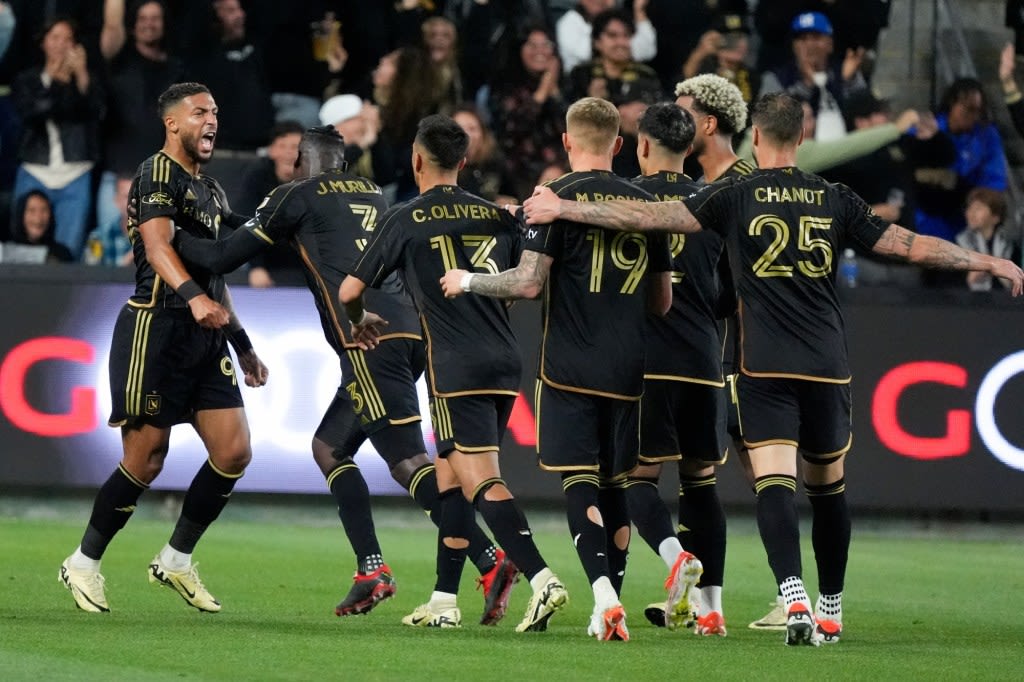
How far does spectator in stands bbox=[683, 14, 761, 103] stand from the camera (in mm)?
14492

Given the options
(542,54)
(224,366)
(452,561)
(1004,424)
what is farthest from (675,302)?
(542,54)

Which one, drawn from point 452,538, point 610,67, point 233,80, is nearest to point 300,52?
point 233,80

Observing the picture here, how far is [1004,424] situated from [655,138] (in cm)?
576

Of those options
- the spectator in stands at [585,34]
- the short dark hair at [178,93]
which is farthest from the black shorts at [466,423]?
the spectator in stands at [585,34]

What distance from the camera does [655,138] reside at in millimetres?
8258

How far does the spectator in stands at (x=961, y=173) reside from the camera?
14.5 m

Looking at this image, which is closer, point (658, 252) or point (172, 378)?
point (658, 252)

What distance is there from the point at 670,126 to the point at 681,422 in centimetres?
135

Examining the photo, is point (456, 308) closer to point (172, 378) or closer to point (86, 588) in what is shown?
point (172, 378)

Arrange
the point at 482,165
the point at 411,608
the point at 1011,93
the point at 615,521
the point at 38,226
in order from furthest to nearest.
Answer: the point at 1011,93 → the point at 482,165 → the point at 38,226 → the point at 411,608 → the point at 615,521

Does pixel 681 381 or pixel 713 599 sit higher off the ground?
pixel 681 381

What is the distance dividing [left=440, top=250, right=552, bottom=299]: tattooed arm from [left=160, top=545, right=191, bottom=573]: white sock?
83.0 inches

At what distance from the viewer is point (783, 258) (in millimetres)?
7523

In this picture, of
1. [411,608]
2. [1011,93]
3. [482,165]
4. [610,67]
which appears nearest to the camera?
[411,608]
